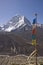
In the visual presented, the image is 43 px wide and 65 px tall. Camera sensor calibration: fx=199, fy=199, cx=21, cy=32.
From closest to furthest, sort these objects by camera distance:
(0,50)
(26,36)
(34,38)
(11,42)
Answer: (34,38) < (0,50) < (11,42) < (26,36)

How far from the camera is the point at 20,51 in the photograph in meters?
63.9

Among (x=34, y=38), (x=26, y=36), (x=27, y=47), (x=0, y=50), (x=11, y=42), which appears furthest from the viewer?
(x=26, y=36)

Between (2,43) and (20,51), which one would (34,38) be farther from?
(2,43)

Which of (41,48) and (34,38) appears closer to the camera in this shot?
(34,38)

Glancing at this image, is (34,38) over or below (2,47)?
over

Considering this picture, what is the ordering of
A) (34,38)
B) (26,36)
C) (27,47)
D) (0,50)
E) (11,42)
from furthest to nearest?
1. (26,36)
2. (11,42)
3. (27,47)
4. (0,50)
5. (34,38)

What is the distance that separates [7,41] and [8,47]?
590 centimetres

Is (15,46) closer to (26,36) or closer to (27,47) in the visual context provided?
(27,47)

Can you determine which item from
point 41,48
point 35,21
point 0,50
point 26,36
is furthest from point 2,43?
point 35,21

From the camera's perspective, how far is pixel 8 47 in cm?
6831

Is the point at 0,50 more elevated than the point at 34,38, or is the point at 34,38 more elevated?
the point at 34,38

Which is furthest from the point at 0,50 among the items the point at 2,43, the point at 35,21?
the point at 35,21

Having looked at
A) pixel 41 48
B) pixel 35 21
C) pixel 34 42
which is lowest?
pixel 41 48

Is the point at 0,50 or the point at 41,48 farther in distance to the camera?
the point at 41,48
